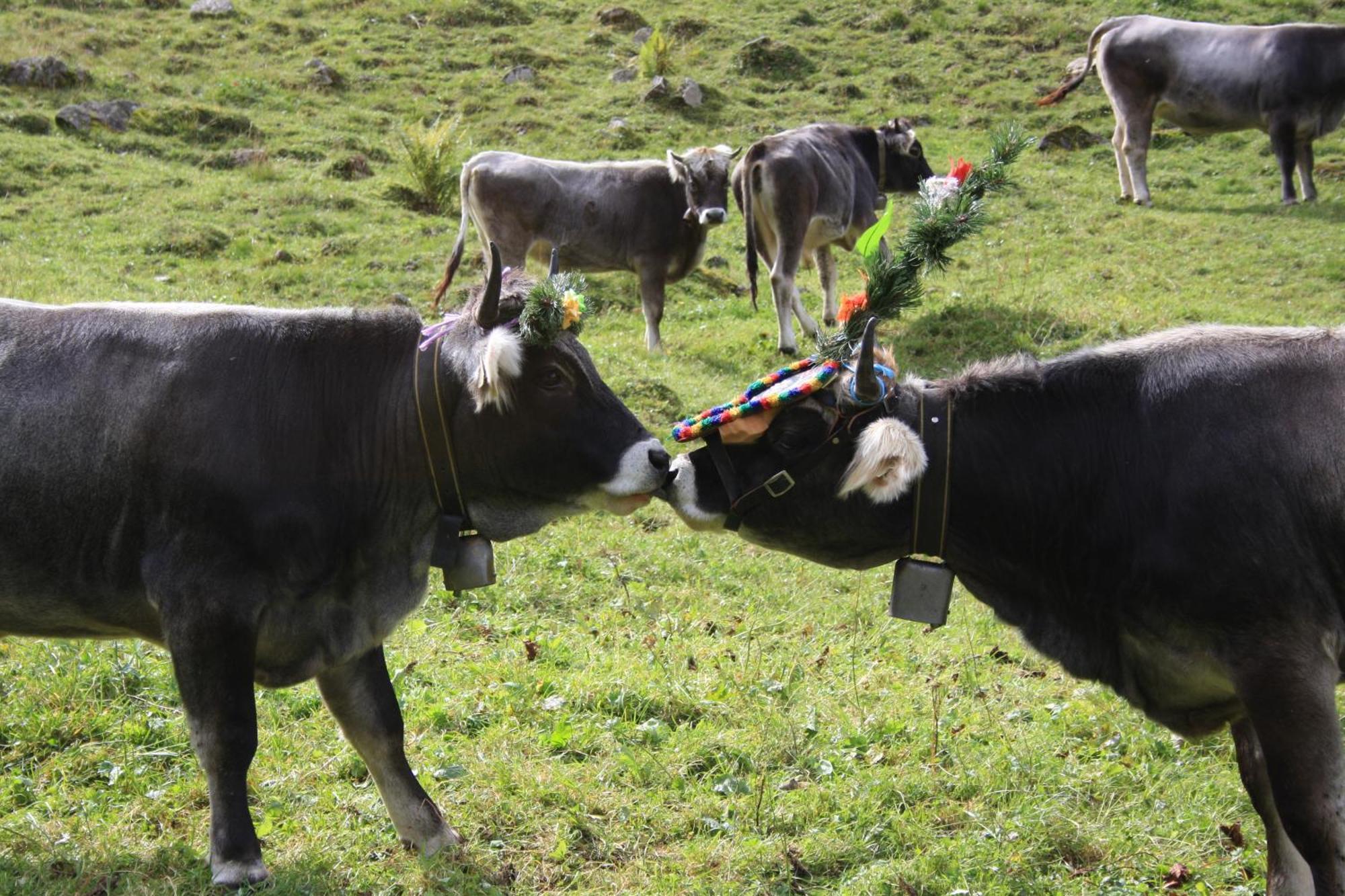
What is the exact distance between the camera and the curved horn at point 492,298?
13.9 ft

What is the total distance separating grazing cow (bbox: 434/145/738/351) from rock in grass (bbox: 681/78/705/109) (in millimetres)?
6171

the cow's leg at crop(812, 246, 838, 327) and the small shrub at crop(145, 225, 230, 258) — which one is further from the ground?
the small shrub at crop(145, 225, 230, 258)

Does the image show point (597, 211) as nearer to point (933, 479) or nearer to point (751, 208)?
point (751, 208)

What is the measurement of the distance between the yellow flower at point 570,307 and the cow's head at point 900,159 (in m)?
11.6

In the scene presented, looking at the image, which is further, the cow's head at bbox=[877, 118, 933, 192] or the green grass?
the cow's head at bbox=[877, 118, 933, 192]

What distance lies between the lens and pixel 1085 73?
1945 cm

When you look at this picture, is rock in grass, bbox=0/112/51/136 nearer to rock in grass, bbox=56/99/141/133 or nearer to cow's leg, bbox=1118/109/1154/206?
rock in grass, bbox=56/99/141/133

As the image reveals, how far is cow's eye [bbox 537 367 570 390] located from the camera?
172 inches

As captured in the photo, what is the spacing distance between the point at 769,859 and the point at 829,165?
10455 mm

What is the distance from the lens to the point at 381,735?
453 centimetres

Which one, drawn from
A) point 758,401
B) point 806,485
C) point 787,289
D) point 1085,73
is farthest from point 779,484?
point 1085,73

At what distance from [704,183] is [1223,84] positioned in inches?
348

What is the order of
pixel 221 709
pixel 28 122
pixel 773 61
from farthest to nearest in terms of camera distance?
pixel 773 61 → pixel 28 122 → pixel 221 709

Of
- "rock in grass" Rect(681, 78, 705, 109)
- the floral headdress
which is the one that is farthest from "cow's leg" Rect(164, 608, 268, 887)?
"rock in grass" Rect(681, 78, 705, 109)
